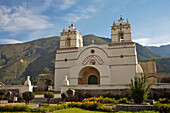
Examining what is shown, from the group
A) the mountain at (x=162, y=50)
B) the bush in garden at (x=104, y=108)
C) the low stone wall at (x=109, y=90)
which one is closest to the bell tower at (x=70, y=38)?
the low stone wall at (x=109, y=90)

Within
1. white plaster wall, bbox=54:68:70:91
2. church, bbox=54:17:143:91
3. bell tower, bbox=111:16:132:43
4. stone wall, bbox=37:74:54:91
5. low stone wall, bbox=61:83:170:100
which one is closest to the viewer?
low stone wall, bbox=61:83:170:100

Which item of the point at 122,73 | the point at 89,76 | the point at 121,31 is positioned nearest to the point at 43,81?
the point at 89,76

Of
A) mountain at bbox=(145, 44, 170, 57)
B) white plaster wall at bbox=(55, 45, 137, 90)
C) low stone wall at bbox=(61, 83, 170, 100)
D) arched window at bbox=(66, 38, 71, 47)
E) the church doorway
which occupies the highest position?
mountain at bbox=(145, 44, 170, 57)

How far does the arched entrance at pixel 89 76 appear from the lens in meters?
25.3

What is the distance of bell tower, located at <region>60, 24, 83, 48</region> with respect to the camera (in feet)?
92.1

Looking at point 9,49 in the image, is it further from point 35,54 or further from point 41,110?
point 41,110

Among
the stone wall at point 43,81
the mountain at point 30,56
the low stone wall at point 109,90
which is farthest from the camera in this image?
the mountain at point 30,56

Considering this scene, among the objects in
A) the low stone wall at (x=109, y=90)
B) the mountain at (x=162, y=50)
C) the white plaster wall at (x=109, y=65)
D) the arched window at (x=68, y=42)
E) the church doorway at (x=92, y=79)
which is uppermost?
the mountain at (x=162, y=50)

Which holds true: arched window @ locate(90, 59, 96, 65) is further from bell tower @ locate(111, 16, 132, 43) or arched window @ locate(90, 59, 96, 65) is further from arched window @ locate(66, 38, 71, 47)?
arched window @ locate(66, 38, 71, 47)

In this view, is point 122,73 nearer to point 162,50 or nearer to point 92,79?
point 92,79

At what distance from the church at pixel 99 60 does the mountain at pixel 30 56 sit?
56.7 meters

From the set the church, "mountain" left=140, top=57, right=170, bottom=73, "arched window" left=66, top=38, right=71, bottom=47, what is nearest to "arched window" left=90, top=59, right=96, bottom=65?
the church

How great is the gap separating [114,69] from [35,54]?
110 meters

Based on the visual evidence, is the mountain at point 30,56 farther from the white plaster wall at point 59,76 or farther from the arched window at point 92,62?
the arched window at point 92,62
